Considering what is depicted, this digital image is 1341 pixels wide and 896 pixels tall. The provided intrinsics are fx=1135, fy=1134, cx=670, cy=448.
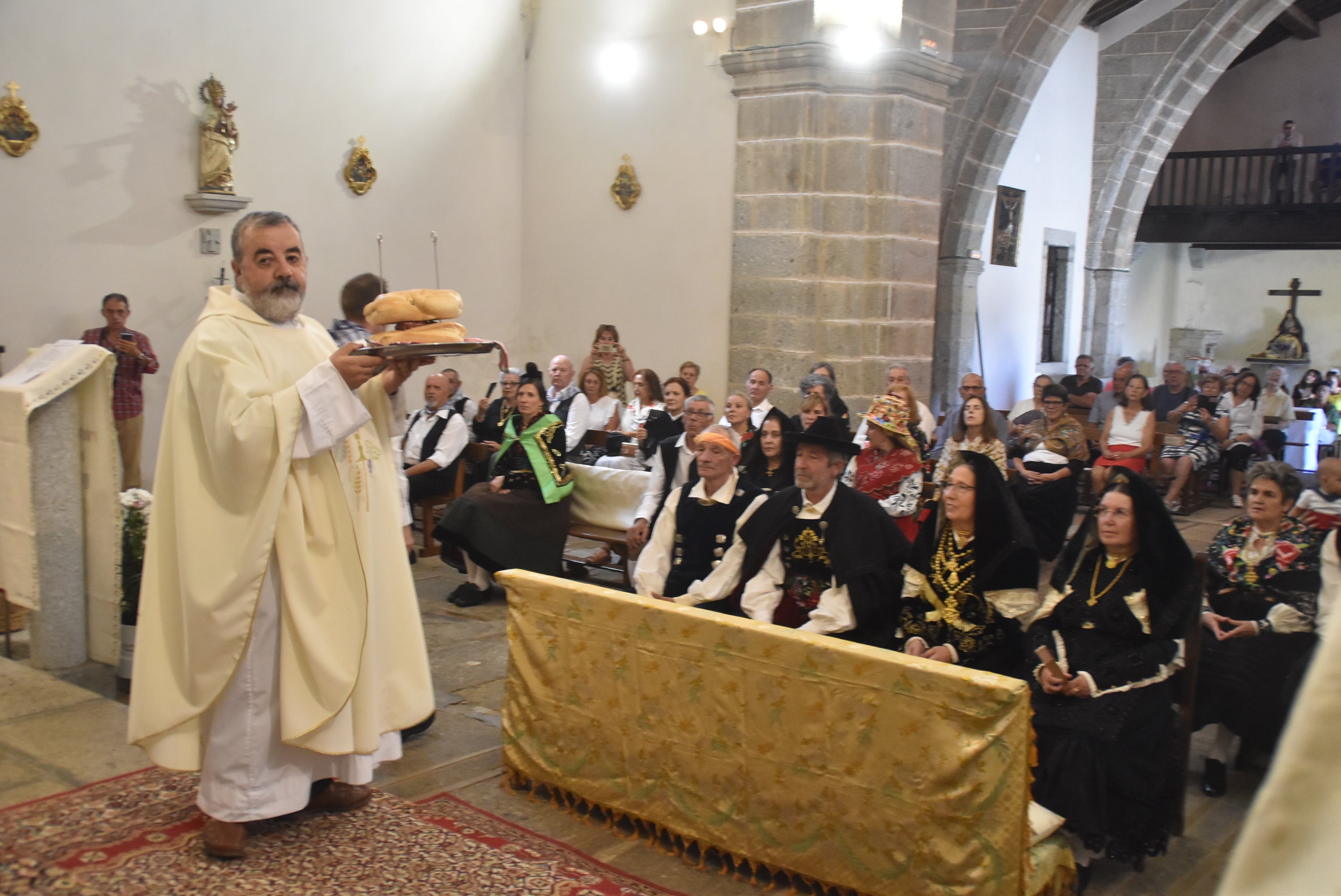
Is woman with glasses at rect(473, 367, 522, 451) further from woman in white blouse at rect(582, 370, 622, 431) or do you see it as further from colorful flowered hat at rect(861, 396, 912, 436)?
colorful flowered hat at rect(861, 396, 912, 436)

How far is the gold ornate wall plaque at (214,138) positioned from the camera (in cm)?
854

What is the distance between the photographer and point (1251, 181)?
18469mm

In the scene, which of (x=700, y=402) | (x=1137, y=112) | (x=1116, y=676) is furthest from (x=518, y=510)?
(x=1137, y=112)

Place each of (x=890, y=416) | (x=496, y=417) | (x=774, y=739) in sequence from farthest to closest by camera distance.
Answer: (x=496, y=417) → (x=890, y=416) → (x=774, y=739)

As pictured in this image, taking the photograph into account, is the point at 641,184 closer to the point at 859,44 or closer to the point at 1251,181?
the point at 859,44

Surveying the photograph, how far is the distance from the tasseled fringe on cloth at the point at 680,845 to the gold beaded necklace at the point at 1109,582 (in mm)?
1260

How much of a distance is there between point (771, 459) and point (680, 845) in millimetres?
2563

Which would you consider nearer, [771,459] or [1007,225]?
[771,459]

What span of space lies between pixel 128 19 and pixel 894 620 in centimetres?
721

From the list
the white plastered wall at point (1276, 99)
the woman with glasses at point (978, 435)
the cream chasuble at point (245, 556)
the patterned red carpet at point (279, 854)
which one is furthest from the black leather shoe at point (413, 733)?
the white plastered wall at point (1276, 99)

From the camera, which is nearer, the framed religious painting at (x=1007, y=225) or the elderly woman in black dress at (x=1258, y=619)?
the elderly woman in black dress at (x=1258, y=619)

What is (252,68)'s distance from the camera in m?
8.86

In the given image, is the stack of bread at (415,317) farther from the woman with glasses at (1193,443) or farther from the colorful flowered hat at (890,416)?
the woman with glasses at (1193,443)

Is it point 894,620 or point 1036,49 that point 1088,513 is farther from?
point 1036,49
